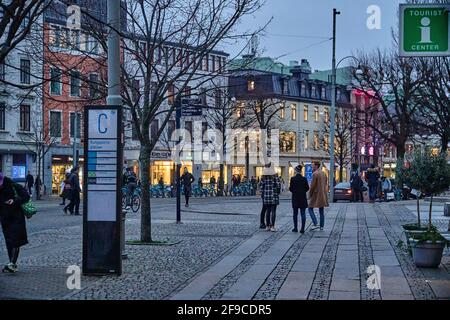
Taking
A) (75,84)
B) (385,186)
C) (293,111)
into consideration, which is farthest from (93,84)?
(293,111)

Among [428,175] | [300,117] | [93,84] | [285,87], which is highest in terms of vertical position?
[285,87]

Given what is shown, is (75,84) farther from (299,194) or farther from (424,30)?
(424,30)

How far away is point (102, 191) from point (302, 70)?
77.2 m

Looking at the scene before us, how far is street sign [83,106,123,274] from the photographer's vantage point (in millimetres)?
10906

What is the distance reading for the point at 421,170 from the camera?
517 inches

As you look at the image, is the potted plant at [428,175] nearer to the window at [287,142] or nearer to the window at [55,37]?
the window at [55,37]

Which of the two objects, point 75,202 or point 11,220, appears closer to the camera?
point 11,220

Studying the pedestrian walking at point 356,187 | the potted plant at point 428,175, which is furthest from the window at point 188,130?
the potted plant at point 428,175

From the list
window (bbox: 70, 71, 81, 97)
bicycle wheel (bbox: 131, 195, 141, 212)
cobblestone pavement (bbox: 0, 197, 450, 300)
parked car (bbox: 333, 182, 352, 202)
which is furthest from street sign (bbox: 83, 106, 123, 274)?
parked car (bbox: 333, 182, 352, 202)

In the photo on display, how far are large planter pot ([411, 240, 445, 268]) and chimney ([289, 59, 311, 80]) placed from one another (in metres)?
71.3

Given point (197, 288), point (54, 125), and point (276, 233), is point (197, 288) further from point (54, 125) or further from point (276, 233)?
point (54, 125)

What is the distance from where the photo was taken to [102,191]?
11.0 m

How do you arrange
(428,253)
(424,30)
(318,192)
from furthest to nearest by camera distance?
1. (318,192)
2. (428,253)
3. (424,30)

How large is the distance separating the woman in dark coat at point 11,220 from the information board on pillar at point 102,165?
1.30 m
